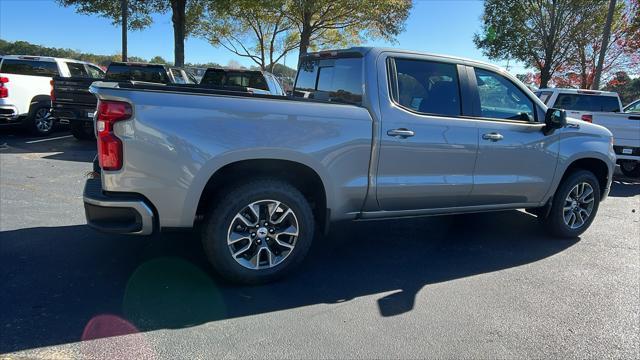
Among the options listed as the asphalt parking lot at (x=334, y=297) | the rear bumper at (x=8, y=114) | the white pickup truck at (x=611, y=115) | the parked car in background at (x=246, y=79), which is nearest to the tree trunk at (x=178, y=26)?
the parked car in background at (x=246, y=79)

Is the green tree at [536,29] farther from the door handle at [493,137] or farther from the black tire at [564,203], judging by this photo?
the door handle at [493,137]

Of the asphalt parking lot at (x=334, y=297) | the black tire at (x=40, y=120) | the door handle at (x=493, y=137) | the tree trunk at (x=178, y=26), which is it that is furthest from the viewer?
the tree trunk at (x=178, y=26)

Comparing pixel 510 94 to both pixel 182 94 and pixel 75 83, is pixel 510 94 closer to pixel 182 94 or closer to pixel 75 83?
pixel 182 94

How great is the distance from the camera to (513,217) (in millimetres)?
6512

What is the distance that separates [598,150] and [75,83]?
960 centimetres

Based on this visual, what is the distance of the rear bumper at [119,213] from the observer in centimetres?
336

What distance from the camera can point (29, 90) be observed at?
11039 mm

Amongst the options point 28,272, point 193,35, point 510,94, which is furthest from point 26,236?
point 193,35

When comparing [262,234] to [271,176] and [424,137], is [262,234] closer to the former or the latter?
[271,176]

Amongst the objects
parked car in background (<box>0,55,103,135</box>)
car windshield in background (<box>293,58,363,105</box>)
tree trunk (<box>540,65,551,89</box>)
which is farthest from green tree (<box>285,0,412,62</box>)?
car windshield in background (<box>293,58,363,105</box>)

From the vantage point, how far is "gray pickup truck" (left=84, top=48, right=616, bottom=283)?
3346mm

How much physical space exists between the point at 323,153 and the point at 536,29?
22081 mm

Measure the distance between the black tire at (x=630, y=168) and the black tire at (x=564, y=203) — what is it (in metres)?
6.50

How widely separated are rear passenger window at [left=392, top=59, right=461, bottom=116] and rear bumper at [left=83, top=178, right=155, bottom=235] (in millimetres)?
2258
